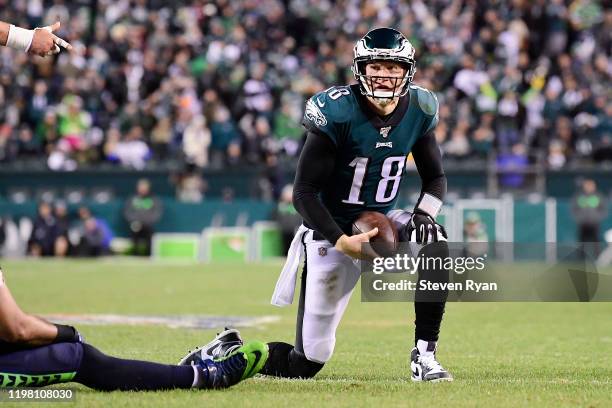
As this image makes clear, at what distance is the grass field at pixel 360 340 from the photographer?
527 centimetres

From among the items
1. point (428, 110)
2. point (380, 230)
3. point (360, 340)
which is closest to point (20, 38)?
point (380, 230)

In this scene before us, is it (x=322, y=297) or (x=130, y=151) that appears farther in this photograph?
(x=130, y=151)

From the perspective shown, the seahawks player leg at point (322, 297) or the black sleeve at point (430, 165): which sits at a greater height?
the black sleeve at point (430, 165)

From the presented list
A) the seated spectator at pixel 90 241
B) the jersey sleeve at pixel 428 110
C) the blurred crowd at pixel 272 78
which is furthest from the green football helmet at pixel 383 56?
the seated spectator at pixel 90 241

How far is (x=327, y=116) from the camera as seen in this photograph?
19.0ft

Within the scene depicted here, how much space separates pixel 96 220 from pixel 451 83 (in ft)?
20.1

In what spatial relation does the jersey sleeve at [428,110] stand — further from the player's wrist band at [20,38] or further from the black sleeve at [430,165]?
the player's wrist band at [20,38]

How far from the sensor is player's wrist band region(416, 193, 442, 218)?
19.5 ft

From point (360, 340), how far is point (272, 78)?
40.9ft

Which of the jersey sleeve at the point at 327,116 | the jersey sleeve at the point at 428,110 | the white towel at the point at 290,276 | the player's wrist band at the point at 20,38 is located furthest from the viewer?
the white towel at the point at 290,276

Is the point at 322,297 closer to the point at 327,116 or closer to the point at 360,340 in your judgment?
the point at 327,116

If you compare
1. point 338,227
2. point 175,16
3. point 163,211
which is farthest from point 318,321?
point 175,16

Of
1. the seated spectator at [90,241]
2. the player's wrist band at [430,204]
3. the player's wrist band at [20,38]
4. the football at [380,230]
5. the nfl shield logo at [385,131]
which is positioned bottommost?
the seated spectator at [90,241]

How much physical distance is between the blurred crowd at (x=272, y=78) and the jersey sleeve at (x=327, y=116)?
12605mm
